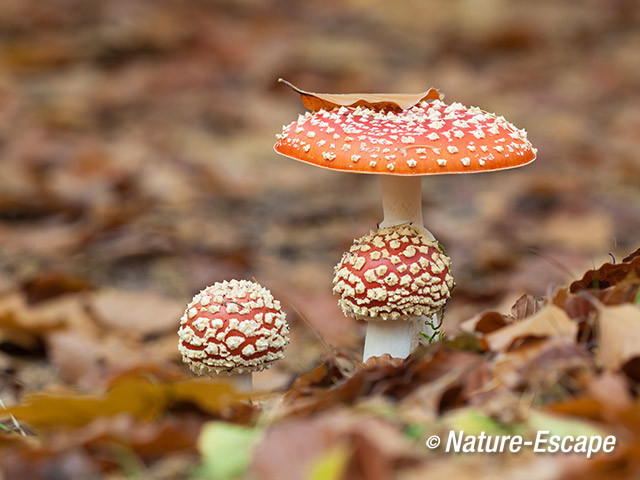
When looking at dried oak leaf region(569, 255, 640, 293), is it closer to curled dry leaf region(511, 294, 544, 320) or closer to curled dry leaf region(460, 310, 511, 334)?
curled dry leaf region(511, 294, 544, 320)

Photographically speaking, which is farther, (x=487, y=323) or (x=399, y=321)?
(x=399, y=321)

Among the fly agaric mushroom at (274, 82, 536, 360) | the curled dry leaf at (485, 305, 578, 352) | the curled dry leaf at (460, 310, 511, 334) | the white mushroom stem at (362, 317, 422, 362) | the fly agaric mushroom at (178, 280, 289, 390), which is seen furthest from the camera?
the white mushroom stem at (362, 317, 422, 362)

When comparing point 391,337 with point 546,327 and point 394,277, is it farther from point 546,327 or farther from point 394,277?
point 546,327

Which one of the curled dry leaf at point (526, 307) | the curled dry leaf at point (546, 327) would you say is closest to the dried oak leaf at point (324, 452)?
the curled dry leaf at point (546, 327)

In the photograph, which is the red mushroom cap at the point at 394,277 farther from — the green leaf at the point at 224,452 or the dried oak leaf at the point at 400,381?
the green leaf at the point at 224,452

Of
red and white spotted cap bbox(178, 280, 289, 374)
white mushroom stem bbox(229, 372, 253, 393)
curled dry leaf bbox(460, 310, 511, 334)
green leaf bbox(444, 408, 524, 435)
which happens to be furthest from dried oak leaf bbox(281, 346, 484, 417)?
white mushroom stem bbox(229, 372, 253, 393)

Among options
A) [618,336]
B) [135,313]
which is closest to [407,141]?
[618,336]
